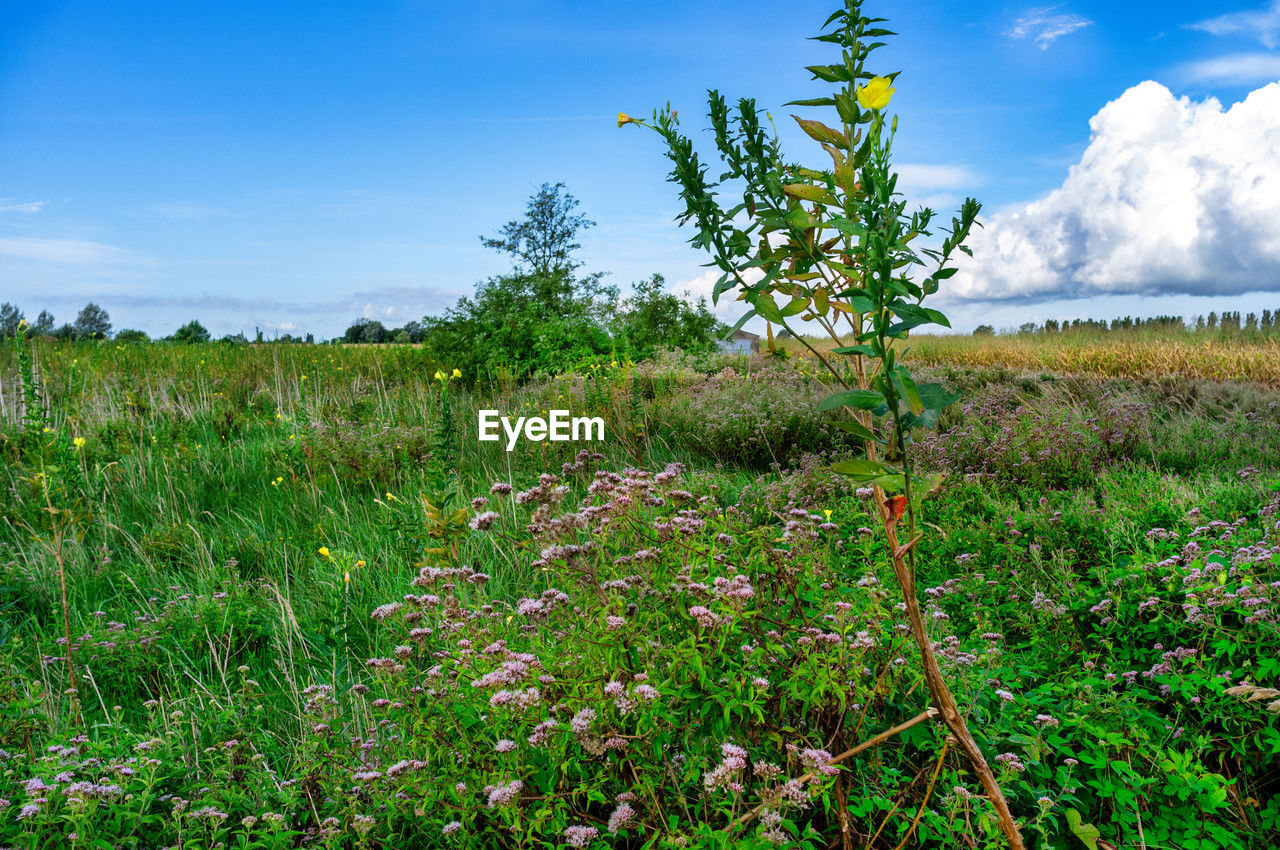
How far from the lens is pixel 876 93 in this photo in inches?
44.1

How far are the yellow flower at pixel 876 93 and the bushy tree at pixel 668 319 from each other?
42.7 ft

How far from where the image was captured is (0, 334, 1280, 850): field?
70.2 inches

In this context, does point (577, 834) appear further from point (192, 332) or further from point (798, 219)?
point (192, 332)

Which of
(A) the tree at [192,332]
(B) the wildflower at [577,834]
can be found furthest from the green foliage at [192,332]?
(B) the wildflower at [577,834]

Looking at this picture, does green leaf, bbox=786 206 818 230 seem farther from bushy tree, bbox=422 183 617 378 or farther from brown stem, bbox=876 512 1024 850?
bushy tree, bbox=422 183 617 378

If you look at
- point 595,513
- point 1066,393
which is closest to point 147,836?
point 595,513

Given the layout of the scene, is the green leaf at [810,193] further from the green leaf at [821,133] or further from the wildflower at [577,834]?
the wildflower at [577,834]

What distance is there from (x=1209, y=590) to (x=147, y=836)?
3348mm

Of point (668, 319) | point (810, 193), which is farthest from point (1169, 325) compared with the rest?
point (810, 193)

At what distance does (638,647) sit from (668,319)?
45.0ft

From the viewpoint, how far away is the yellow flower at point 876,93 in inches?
43.9

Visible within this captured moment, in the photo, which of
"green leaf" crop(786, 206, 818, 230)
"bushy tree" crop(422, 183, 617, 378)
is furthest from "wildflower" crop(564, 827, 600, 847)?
"bushy tree" crop(422, 183, 617, 378)

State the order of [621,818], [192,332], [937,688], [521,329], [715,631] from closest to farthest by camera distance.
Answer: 1. [937,688]
2. [621,818]
3. [715,631]
4. [521,329]
5. [192,332]

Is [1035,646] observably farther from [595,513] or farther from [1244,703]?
[595,513]
